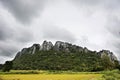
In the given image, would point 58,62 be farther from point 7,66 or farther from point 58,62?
point 7,66

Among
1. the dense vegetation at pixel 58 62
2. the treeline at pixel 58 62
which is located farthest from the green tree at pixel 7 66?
the dense vegetation at pixel 58 62

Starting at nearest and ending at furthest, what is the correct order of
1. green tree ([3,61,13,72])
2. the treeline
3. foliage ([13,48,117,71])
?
green tree ([3,61,13,72]) → the treeline → foliage ([13,48,117,71])

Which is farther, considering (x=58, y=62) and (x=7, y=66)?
(x=58, y=62)

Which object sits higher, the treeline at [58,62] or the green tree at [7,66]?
the treeline at [58,62]

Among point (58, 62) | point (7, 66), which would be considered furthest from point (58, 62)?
point (7, 66)

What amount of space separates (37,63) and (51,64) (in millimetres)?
13568

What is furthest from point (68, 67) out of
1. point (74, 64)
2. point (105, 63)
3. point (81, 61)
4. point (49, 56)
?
point (105, 63)

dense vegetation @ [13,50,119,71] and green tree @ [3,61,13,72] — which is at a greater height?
dense vegetation @ [13,50,119,71]

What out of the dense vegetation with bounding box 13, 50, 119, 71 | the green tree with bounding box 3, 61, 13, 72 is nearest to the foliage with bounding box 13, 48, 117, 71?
the dense vegetation with bounding box 13, 50, 119, 71

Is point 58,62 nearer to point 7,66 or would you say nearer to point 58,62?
point 58,62

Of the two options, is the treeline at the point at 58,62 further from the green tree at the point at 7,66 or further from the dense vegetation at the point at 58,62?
the green tree at the point at 7,66

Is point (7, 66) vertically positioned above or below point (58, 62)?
below

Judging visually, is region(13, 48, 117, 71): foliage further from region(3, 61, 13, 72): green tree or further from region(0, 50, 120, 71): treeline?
region(3, 61, 13, 72): green tree

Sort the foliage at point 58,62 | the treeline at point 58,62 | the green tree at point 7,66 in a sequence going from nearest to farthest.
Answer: the green tree at point 7,66, the treeline at point 58,62, the foliage at point 58,62
